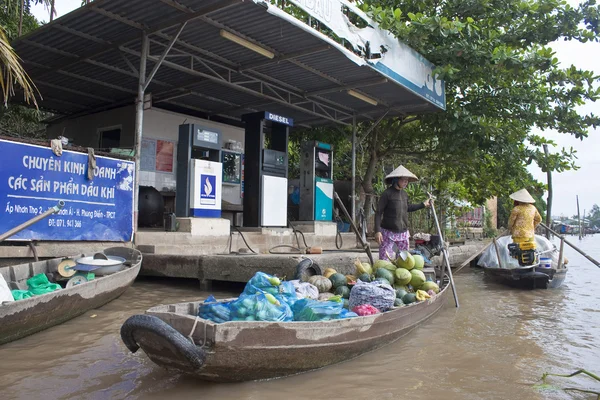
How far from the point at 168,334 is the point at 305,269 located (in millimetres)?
3618

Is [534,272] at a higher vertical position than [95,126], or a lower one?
lower

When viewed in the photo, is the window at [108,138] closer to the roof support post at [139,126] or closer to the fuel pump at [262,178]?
the fuel pump at [262,178]

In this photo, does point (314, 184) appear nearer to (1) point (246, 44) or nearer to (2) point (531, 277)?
(1) point (246, 44)

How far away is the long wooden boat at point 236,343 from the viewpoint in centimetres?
352

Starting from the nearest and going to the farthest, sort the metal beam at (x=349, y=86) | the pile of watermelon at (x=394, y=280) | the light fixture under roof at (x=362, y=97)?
1. the pile of watermelon at (x=394, y=280)
2. the metal beam at (x=349, y=86)
3. the light fixture under roof at (x=362, y=97)

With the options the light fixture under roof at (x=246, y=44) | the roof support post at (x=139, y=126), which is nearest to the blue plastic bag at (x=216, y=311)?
the roof support post at (x=139, y=126)

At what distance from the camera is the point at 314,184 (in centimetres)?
1220

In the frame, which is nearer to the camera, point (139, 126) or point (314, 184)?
point (139, 126)

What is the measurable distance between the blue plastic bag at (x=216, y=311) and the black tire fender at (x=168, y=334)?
1.67 feet

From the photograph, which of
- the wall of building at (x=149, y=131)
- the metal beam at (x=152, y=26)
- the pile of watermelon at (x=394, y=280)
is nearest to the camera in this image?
the pile of watermelon at (x=394, y=280)

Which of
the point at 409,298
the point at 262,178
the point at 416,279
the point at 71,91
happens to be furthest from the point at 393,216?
the point at 71,91

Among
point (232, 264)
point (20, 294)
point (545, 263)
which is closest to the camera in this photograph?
point (20, 294)

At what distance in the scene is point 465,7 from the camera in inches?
472

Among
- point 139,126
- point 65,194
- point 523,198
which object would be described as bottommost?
point 65,194
